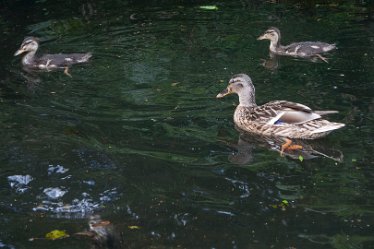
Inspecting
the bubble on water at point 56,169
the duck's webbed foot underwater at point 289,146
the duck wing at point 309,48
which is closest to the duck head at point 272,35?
the duck wing at point 309,48

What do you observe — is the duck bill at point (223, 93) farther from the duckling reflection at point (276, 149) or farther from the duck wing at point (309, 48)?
the duck wing at point (309, 48)

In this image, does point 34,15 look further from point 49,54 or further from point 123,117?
point 123,117

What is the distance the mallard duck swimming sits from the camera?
321 inches

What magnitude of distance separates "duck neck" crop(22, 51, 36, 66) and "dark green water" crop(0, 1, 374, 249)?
0.21m

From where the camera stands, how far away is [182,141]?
8.05 m

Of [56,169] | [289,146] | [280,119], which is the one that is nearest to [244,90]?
[280,119]

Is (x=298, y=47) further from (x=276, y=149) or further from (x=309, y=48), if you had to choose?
(x=276, y=149)

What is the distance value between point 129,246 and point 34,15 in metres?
9.95

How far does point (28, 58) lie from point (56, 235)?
5913 millimetres

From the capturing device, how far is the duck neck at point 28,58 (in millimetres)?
11289

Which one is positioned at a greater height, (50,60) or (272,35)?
(50,60)

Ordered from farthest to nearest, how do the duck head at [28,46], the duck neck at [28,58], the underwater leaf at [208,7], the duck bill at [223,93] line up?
the underwater leaf at [208,7], the duck head at [28,46], the duck neck at [28,58], the duck bill at [223,93]

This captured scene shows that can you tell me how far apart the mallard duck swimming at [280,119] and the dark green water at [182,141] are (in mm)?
222

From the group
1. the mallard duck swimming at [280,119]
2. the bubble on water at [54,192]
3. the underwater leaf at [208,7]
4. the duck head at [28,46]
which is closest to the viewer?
the bubble on water at [54,192]
